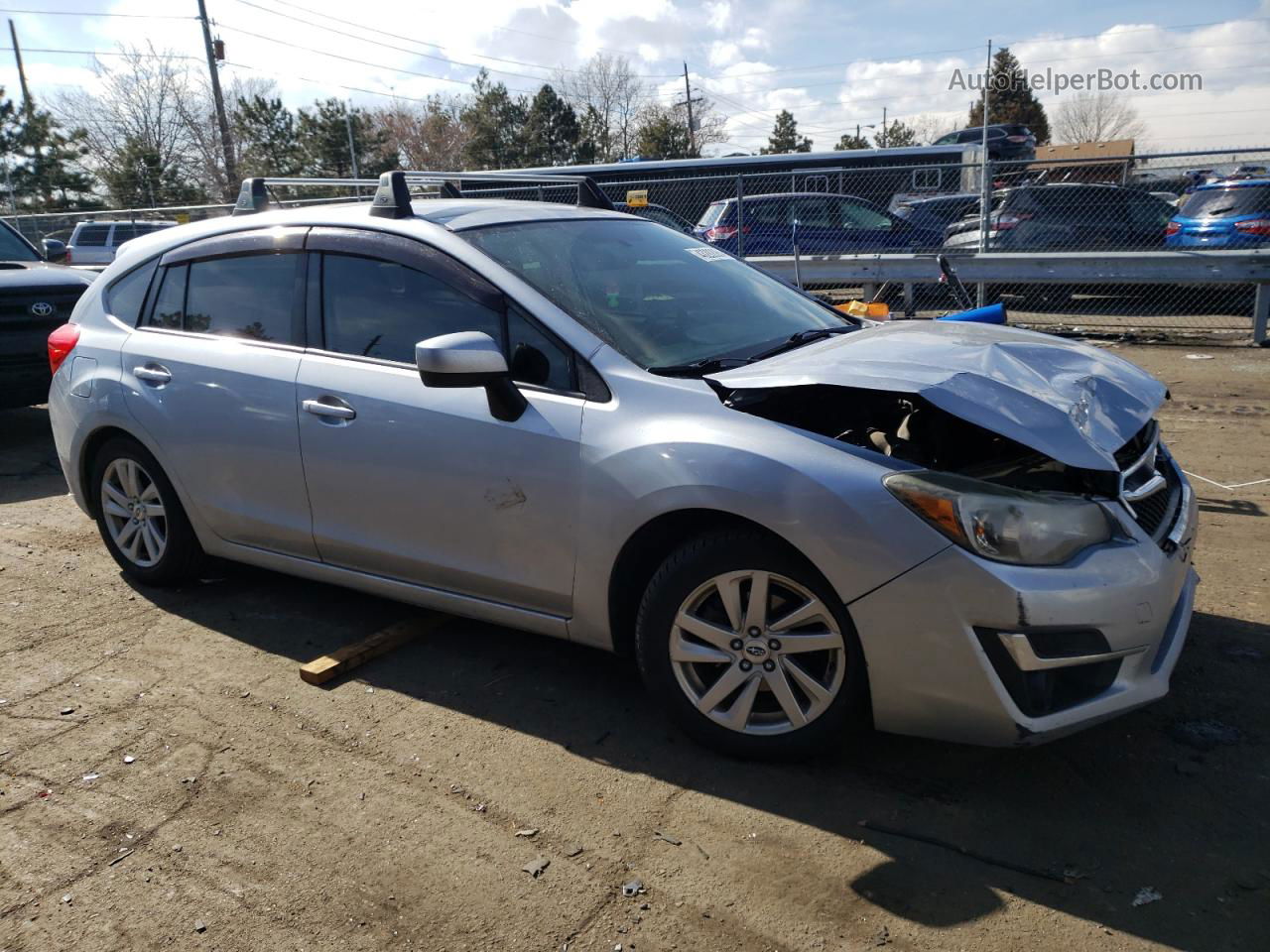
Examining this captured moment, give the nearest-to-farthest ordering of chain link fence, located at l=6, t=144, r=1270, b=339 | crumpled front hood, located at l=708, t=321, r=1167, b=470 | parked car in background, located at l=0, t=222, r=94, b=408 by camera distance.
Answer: crumpled front hood, located at l=708, t=321, r=1167, b=470 → parked car in background, located at l=0, t=222, r=94, b=408 → chain link fence, located at l=6, t=144, r=1270, b=339

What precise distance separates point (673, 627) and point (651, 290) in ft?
4.57

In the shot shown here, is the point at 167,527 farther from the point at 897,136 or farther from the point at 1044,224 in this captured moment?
the point at 897,136

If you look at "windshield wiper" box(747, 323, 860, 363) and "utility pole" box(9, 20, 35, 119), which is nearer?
"windshield wiper" box(747, 323, 860, 363)

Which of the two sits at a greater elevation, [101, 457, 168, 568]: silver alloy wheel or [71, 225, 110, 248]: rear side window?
[71, 225, 110, 248]: rear side window

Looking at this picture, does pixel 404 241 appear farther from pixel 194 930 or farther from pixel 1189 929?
pixel 1189 929

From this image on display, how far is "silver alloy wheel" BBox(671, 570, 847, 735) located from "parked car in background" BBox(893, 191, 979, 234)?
13154 millimetres

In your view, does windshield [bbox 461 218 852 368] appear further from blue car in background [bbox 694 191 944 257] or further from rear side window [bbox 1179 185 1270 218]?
rear side window [bbox 1179 185 1270 218]

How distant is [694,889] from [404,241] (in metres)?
2.46

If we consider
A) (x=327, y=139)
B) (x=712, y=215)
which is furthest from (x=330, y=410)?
(x=327, y=139)

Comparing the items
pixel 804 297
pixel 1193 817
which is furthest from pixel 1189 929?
pixel 804 297

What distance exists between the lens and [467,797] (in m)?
3.06

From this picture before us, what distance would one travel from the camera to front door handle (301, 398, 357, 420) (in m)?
3.73

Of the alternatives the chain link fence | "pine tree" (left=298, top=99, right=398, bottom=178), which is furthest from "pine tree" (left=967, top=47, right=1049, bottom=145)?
the chain link fence

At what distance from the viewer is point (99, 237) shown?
20.9 m
